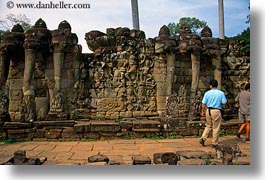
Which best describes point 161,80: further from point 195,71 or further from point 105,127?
point 105,127

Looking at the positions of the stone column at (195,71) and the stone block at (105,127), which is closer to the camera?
the stone block at (105,127)

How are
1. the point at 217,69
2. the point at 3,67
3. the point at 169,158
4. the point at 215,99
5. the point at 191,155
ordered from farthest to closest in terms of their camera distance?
the point at 217,69, the point at 3,67, the point at 215,99, the point at 191,155, the point at 169,158

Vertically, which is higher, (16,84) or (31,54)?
(31,54)

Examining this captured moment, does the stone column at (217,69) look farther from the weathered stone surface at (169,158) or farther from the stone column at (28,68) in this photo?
the stone column at (28,68)

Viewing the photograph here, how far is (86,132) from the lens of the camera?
8.04 m

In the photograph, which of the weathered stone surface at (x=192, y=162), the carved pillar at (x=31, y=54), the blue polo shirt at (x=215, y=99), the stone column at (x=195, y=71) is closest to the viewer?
the weathered stone surface at (x=192, y=162)

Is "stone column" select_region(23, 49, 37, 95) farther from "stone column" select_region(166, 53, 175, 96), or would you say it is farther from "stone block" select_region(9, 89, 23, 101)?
"stone column" select_region(166, 53, 175, 96)

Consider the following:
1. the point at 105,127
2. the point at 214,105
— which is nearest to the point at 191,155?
the point at 214,105

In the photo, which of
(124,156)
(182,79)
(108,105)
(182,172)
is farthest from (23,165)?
(182,79)

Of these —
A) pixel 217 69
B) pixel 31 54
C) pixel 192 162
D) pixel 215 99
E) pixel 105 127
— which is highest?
pixel 31 54

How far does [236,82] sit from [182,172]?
5.80 metres

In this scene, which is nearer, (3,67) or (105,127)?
(105,127)

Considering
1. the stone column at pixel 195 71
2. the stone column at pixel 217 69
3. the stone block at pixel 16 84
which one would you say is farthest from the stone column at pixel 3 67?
the stone column at pixel 217 69

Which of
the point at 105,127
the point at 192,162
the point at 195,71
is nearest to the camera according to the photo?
the point at 192,162
